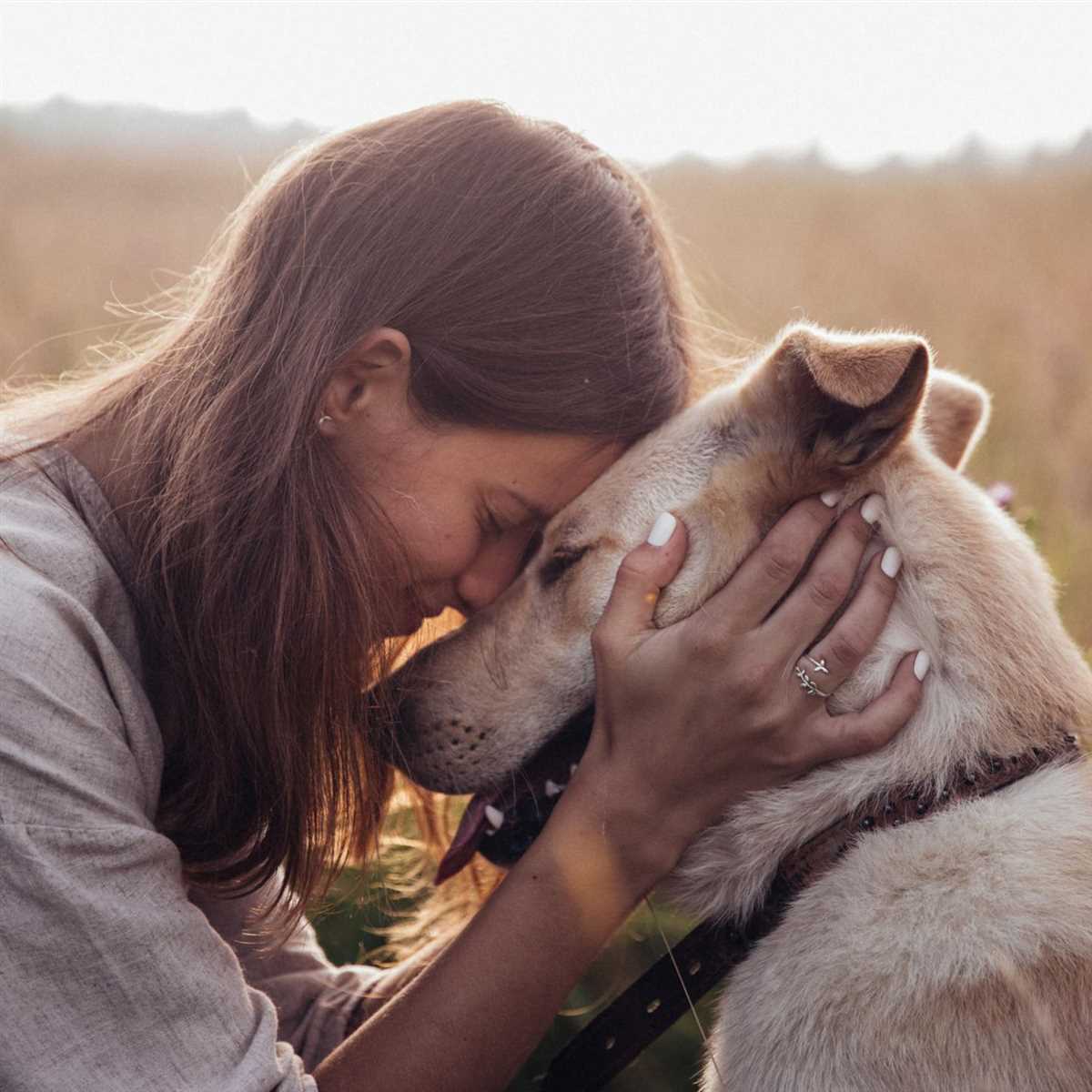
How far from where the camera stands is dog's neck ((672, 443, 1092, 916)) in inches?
75.9

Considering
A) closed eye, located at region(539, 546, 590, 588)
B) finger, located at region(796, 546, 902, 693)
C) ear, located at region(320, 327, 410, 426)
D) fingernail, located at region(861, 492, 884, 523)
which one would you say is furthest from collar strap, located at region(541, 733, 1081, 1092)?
ear, located at region(320, 327, 410, 426)

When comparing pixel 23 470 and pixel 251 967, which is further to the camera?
pixel 251 967

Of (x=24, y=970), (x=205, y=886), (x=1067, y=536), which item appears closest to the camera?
(x=24, y=970)

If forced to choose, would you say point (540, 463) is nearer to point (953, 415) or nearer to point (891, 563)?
point (891, 563)

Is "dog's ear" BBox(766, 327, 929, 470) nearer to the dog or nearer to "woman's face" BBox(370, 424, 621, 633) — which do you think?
the dog

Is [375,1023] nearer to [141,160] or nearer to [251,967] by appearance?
[251,967]

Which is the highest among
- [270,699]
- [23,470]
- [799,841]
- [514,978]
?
[23,470]

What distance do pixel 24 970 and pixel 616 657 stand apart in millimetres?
1030

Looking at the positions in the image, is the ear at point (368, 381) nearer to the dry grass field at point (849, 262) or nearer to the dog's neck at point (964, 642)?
the dry grass field at point (849, 262)

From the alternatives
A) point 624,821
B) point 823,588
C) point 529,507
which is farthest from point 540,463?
point 624,821

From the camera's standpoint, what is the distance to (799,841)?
6.58 feet

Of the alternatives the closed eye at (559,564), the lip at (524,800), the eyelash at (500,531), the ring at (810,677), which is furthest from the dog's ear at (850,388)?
the lip at (524,800)

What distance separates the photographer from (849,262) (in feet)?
44.3

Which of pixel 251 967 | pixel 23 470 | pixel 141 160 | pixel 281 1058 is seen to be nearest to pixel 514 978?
pixel 281 1058
